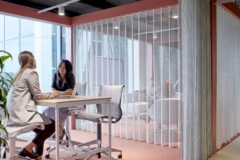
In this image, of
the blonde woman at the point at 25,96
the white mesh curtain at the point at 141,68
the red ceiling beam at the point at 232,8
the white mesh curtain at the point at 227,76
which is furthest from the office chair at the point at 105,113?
the red ceiling beam at the point at 232,8

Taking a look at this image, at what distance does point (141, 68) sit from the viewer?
405 cm

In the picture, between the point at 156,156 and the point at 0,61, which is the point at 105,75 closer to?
the point at 156,156

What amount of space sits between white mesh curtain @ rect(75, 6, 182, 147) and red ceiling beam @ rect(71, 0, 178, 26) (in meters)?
0.08

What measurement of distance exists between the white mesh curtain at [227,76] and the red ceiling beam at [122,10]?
35.8 inches

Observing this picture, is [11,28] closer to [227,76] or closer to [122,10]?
[122,10]

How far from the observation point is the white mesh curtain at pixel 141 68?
369cm

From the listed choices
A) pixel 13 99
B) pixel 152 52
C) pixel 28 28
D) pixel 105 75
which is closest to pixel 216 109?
pixel 152 52

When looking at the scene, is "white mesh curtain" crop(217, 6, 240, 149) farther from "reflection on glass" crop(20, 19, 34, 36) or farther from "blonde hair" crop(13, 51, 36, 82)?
"reflection on glass" crop(20, 19, 34, 36)

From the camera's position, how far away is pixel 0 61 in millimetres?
1805

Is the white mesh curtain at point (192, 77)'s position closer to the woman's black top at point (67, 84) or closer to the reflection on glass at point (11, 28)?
the woman's black top at point (67, 84)

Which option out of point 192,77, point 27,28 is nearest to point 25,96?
point 192,77

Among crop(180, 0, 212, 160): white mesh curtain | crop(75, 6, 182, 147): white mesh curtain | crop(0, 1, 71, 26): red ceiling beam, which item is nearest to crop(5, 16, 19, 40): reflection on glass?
crop(0, 1, 71, 26): red ceiling beam

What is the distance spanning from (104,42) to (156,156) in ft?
7.92

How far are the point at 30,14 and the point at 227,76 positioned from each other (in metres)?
3.66
